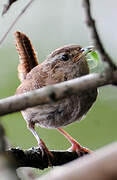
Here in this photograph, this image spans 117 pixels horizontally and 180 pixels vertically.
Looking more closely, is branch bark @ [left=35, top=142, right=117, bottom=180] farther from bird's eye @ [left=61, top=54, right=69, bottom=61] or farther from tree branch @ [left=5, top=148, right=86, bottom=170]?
bird's eye @ [left=61, top=54, right=69, bottom=61]

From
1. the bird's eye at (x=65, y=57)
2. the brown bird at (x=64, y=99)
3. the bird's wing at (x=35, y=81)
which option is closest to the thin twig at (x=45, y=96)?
the brown bird at (x=64, y=99)

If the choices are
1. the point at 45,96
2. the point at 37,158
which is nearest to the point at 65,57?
the point at 37,158

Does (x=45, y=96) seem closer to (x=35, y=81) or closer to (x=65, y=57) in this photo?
(x=35, y=81)

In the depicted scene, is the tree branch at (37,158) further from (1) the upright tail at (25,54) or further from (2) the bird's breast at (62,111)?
(1) the upright tail at (25,54)

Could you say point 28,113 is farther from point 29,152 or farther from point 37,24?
point 37,24

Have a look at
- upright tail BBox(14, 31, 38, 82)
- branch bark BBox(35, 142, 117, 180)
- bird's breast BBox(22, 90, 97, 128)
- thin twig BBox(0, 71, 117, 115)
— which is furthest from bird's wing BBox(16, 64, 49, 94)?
branch bark BBox(35, 142, 117, 180)

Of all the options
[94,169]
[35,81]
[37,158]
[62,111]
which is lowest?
[37,158]
